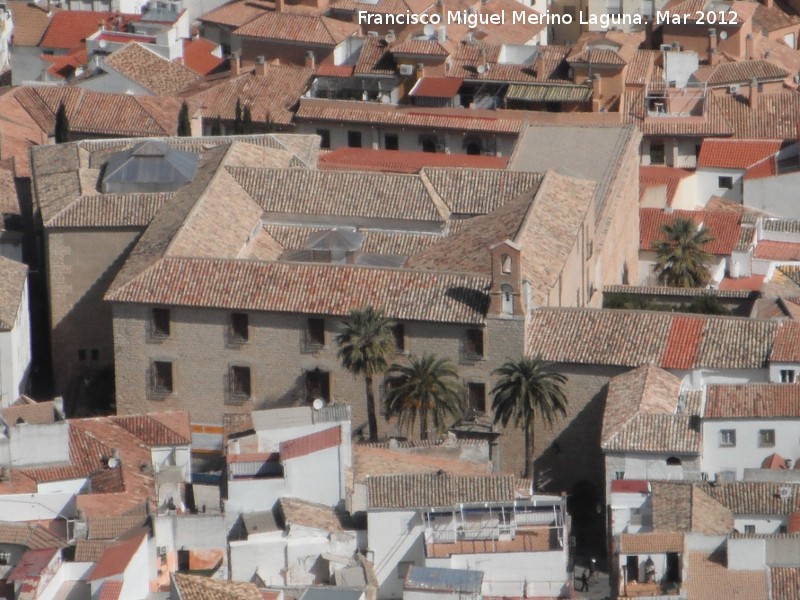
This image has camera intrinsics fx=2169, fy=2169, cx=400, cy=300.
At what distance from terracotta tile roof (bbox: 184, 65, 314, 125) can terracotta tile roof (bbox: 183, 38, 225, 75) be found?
726 cm

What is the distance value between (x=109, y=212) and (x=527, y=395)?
65.3ft

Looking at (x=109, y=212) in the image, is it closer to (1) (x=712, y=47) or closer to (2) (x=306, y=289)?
(2) (x=306, y=289)

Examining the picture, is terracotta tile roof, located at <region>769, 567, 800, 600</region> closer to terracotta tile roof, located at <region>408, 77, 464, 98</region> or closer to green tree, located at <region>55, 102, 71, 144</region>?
green tree, located at <region>55, 102, 71, 144</region>

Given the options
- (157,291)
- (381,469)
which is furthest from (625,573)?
(157,291)

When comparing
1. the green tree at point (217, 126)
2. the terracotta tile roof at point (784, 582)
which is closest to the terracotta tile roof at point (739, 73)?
the green tree at point (217, 126)

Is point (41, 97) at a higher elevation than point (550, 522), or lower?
higher

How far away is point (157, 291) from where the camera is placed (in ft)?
252

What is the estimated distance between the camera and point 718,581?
63.7 metres

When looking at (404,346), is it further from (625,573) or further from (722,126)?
(722,126)

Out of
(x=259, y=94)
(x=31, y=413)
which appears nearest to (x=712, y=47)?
(x=259, y=94)

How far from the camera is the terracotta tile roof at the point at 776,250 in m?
90.8

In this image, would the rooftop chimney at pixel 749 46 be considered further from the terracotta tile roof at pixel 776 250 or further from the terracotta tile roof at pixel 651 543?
the terracotta tile roof at pixel 651 543

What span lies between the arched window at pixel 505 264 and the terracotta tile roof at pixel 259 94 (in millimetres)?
36792

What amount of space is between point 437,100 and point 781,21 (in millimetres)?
32557
